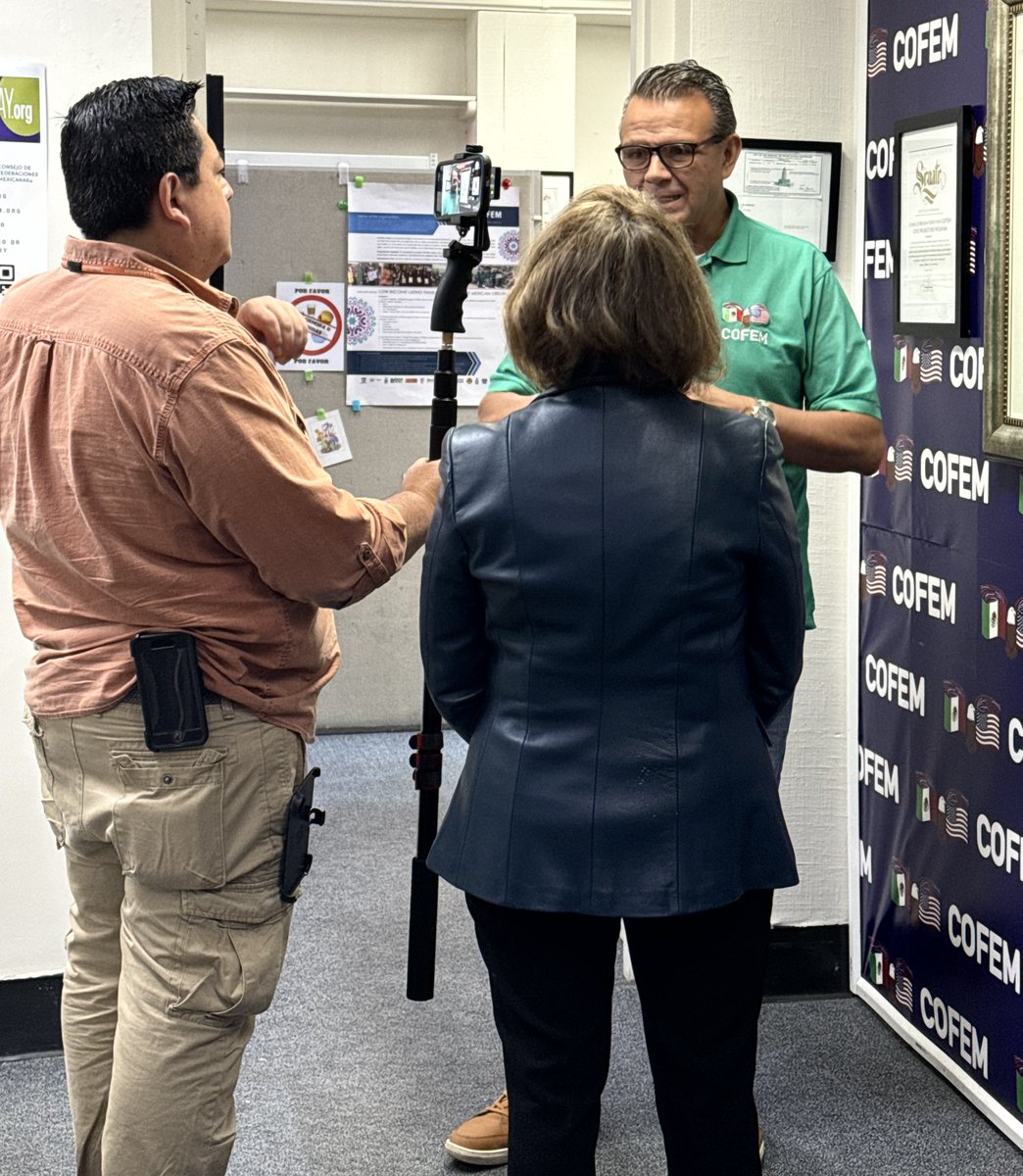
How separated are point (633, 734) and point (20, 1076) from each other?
5.34 ft

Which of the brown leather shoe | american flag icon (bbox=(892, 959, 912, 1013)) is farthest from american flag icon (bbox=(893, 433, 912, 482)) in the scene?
the brown leather shoe

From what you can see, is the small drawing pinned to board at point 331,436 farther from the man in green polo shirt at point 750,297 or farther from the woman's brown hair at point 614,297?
the woman's brown hair at point 614,297

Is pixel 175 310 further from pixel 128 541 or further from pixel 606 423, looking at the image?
pixel 606 423

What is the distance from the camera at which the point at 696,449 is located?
1495 mm

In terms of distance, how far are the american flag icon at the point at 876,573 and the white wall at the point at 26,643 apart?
5.02ft

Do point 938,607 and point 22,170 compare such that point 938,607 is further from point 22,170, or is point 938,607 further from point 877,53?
point 22,170

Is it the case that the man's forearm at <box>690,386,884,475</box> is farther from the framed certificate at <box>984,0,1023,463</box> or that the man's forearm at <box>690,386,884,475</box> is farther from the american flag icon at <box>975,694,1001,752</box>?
the american flag icon at <box>975,694,1001,752</box>

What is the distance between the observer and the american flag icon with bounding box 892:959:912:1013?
2.71 meters

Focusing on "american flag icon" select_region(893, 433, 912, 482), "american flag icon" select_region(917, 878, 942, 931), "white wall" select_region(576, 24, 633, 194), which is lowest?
"american flag icon" select_region(917, 878, 942, 931)

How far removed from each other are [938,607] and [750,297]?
0.67m

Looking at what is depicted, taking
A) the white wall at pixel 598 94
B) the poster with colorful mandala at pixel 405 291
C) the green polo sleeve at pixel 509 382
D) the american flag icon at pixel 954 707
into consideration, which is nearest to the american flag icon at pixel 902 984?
the american flag icon at pixel 954 707

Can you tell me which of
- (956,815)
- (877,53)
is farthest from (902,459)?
(877,53)

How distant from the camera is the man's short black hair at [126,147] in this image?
1603mm

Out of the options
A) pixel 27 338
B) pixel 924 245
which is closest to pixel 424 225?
pixel 924 245
